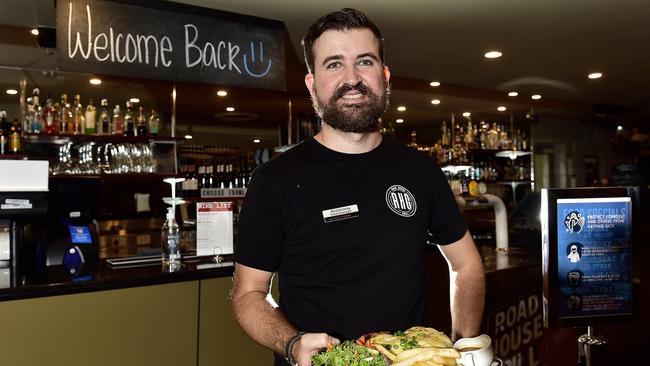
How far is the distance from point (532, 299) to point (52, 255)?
2607 mm

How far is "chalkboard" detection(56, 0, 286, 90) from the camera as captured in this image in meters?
3.13

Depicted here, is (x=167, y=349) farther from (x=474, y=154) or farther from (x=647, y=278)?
(x=474, y=154)

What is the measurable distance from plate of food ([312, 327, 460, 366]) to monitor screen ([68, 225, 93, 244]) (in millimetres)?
2439

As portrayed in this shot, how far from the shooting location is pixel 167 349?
278cm

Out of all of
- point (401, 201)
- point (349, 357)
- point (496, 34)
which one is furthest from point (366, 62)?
point (496, 34)

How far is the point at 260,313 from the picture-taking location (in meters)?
1.35

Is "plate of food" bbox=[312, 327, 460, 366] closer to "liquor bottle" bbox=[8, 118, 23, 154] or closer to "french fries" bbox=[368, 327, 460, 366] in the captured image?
"french fries" bbox=[368, 327, 460, 366]

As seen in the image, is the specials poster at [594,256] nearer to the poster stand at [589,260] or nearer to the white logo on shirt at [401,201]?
the poster stand at [589,260]

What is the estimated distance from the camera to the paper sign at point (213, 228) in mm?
3303

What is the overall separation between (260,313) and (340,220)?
31 centimetres

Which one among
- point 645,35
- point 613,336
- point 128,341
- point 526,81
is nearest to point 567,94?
point 526,81

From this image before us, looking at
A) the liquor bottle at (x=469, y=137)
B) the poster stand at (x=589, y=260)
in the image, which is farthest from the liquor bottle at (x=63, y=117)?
the liquor bottle at (x=469, y=137)

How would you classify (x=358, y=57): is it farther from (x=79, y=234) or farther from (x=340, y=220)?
(x=79, y=234)

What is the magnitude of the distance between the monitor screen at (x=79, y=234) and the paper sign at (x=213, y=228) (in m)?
0.60
